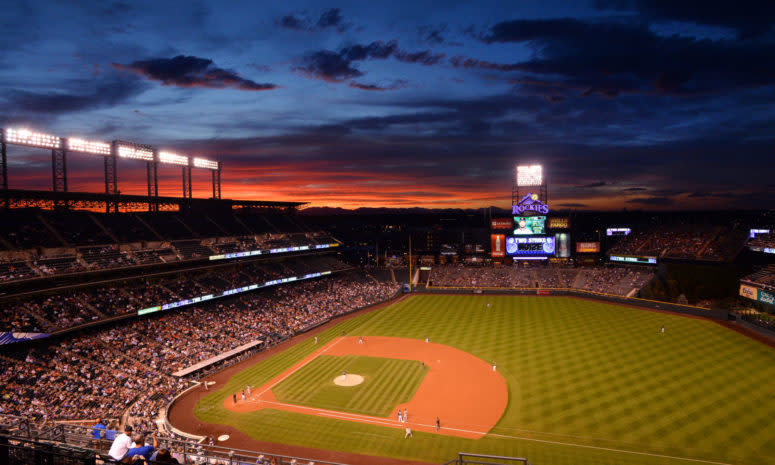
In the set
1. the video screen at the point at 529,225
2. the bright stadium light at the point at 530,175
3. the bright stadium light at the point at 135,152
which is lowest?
the video screen at the point at 529,225

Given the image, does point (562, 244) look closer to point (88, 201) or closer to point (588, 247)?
point (588, 247)

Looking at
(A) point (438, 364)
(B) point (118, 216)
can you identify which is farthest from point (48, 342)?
(A) point (438, 364)

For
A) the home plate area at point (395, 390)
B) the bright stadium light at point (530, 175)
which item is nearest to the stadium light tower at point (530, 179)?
the bright stadium light at point (530, 175)

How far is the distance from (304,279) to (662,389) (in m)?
42.1

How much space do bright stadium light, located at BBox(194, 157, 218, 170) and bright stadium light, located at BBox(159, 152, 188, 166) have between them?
1906 mm

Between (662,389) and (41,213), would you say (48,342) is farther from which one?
(662,389)

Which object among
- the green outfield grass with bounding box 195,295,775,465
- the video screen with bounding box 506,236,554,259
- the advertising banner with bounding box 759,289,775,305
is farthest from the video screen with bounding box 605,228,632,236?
the advertising banner with bounding box 759,289,775,305

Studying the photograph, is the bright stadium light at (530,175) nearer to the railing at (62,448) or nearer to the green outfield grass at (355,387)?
the green outfield grass at (355,387)

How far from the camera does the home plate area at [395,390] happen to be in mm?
24203

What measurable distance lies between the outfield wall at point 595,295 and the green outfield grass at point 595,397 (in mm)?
2137

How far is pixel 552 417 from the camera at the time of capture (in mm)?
23516

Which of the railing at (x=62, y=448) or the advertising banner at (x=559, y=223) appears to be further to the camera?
the advertising banner at (x=559, y=223)

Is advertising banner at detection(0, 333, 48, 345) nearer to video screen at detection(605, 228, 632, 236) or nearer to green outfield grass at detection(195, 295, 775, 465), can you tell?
green outfield grass at detection(195, 295, 775, 465)

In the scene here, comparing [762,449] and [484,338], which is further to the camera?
[484,338]
